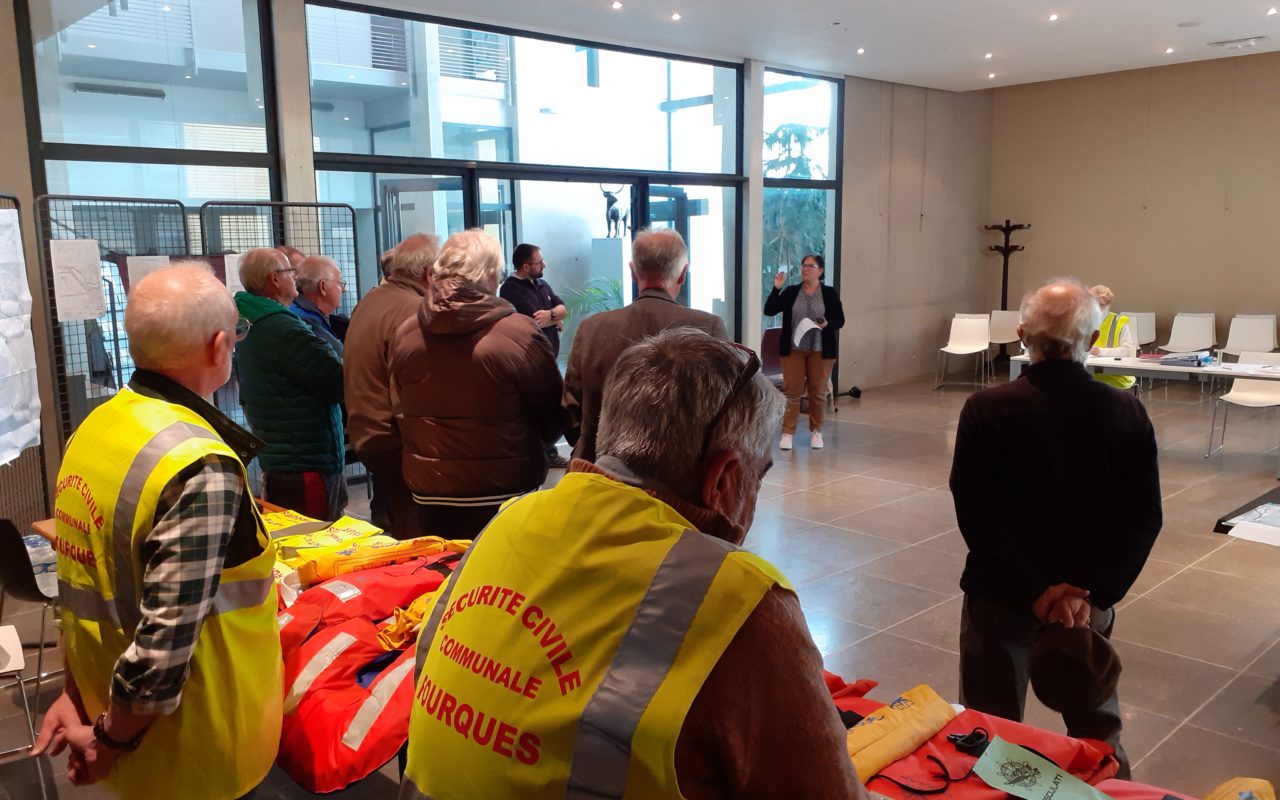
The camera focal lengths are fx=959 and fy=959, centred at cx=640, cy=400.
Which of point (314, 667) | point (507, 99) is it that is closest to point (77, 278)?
point (314, 667)

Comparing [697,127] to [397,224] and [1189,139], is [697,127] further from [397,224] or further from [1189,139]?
[1189,139]

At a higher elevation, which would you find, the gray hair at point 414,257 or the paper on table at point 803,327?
the gray hair at point 414,257

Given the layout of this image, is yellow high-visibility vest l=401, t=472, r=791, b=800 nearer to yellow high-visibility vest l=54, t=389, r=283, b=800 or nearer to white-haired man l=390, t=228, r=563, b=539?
yellow high-visibility vest l=54, t=389, r=283, b=800

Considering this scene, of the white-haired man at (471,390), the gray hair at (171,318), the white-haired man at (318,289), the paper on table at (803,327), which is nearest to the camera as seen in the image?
the gray hair at (171,318)

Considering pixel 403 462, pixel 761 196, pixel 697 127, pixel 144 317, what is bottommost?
pixel 403 462

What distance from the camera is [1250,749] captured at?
3184 millimetres

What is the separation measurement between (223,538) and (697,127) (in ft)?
27.5

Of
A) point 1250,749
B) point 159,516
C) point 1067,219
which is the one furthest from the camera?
point 1067,219

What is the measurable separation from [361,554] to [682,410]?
173 centimetres

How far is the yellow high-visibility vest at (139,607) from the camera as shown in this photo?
66.2 inches

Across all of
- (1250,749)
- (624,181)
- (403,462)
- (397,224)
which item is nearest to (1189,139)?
(624,181)

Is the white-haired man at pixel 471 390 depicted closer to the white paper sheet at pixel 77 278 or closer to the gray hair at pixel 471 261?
the gray hair at pixel 471 261

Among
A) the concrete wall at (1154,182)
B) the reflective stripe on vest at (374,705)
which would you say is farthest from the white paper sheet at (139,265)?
the concrete wall at (1154,182)

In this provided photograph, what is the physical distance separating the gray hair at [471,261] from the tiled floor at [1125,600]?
160 cm
